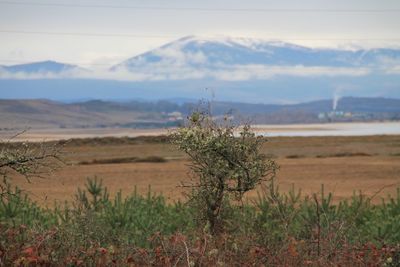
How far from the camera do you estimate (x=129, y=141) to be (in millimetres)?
103625

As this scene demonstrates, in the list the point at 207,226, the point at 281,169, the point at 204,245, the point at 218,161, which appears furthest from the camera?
the point at 281,169

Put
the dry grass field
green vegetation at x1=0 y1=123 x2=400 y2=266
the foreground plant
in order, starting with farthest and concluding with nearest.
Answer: the dry grass field, the foreground plant, green vegetation at x1=0 y1=123 x2=400 y2=266

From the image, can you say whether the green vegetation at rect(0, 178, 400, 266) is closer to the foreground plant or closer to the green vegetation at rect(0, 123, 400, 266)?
the green vegetation at rect(0, 123, 400, 266)

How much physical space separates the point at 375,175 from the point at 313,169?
700cm

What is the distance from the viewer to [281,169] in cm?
6125

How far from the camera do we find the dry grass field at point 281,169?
4725 cm

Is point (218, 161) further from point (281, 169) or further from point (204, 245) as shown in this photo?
point (281, 169)

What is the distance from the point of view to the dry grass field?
47.2 m

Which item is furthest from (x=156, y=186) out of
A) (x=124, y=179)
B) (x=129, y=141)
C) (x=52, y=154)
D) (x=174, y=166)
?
(x=129, y=141)

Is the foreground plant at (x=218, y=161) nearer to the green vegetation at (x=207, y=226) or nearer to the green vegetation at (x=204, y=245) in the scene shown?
the green vegetation at (x=207, y=226)

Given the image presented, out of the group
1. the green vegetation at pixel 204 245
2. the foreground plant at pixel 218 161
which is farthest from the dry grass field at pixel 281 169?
the green vegetation at pixel 204 245

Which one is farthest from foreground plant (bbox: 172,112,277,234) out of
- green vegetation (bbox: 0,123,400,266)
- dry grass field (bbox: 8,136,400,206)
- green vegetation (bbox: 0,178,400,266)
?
dry grass field (bbox: 8,136,400,206)

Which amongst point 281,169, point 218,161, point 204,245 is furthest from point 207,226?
point 281,169

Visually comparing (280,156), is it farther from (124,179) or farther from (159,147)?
(124,179)
